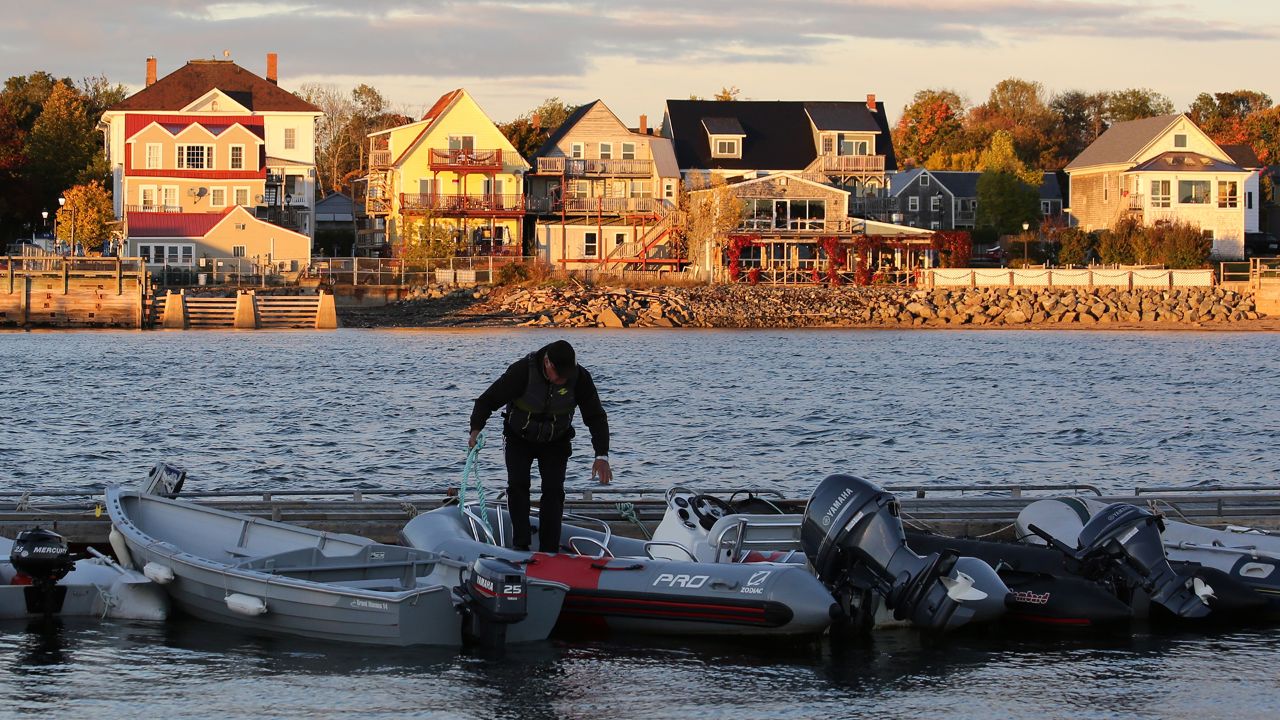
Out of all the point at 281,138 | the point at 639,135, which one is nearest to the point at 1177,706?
the point at 639,135

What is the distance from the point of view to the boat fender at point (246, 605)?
1088 centimetres

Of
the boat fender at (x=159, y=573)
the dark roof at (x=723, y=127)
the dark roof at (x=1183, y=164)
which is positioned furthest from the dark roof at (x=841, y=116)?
the boat fender at (x=159, y=573)

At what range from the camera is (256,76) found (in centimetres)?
7988

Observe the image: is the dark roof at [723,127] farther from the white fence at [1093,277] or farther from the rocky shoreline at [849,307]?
the white fence at [1093,277]

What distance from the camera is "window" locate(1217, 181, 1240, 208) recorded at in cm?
7700

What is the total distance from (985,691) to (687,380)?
32271mm

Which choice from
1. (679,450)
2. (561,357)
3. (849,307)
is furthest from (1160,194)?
(561,357)

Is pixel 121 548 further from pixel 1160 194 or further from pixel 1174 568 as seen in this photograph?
pixel 1160 194

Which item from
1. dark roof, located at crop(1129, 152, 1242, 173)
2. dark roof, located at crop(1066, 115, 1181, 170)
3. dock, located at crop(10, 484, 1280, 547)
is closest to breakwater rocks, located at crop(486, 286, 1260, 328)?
dark roof, located at crop(1129, 152, 1242, 173)

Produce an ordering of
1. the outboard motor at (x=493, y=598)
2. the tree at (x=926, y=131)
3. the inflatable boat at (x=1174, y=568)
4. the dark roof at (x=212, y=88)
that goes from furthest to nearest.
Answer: the tree at (x=926, y=131) → the dark roof at (x=212, y=88) → the inflatable boat at (x=1174, y=568) → the outboard motor at (x=493, y=598)

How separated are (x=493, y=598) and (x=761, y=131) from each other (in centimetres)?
7005

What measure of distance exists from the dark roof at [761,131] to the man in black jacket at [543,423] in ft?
214

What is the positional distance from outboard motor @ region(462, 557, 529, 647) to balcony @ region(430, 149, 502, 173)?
205ft

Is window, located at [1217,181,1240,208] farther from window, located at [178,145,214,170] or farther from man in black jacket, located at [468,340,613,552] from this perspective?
man in black jacket, located at [468,340,613,552]
